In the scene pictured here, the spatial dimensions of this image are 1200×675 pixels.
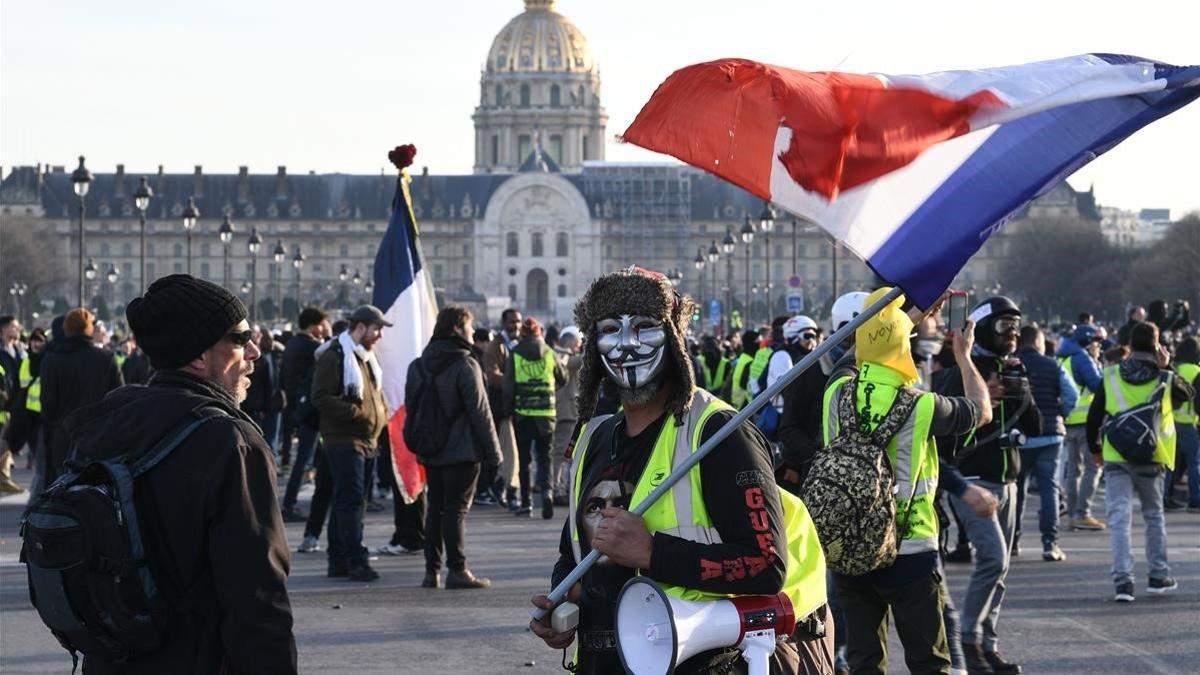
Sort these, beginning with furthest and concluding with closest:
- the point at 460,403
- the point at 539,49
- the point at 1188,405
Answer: the point at 539,49 → the point at 1188,405 → the point at 460,403

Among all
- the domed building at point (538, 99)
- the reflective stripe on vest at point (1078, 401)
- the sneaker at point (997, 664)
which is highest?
the domed building at point (538, 99)

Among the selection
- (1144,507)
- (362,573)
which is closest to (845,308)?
(1144,507)

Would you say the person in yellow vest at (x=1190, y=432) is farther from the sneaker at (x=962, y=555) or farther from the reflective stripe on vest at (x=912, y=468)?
the reflective stripe on vest at (x=912, y=468)

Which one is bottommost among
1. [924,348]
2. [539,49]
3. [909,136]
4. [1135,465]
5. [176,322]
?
[1135,465]

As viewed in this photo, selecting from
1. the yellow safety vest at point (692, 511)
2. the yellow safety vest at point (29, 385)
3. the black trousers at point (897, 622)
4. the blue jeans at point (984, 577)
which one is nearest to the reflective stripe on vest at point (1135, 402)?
the blue jeans at point (984, 577)

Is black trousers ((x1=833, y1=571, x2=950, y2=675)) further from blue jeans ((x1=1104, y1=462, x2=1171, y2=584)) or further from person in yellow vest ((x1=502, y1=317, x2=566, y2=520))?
person in yellow vest ((x1=502, y1=317, x2=566, y2=520))

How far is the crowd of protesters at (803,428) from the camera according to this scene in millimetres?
5809

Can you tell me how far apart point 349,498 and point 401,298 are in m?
2.66

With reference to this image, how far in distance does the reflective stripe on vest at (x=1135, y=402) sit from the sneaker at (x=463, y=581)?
320cm

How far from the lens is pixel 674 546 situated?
12.6 feet

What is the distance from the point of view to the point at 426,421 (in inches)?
399

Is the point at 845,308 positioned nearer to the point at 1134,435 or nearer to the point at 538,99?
the point at 1134,435

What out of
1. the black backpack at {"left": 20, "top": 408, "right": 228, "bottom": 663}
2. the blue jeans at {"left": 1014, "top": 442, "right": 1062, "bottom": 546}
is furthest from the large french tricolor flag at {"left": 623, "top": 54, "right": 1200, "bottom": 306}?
the blue jeans at {"left": 1014, "top": 442, "right": 1062, "bottom": 546}

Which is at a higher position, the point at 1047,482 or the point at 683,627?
A: the point at 683,627
